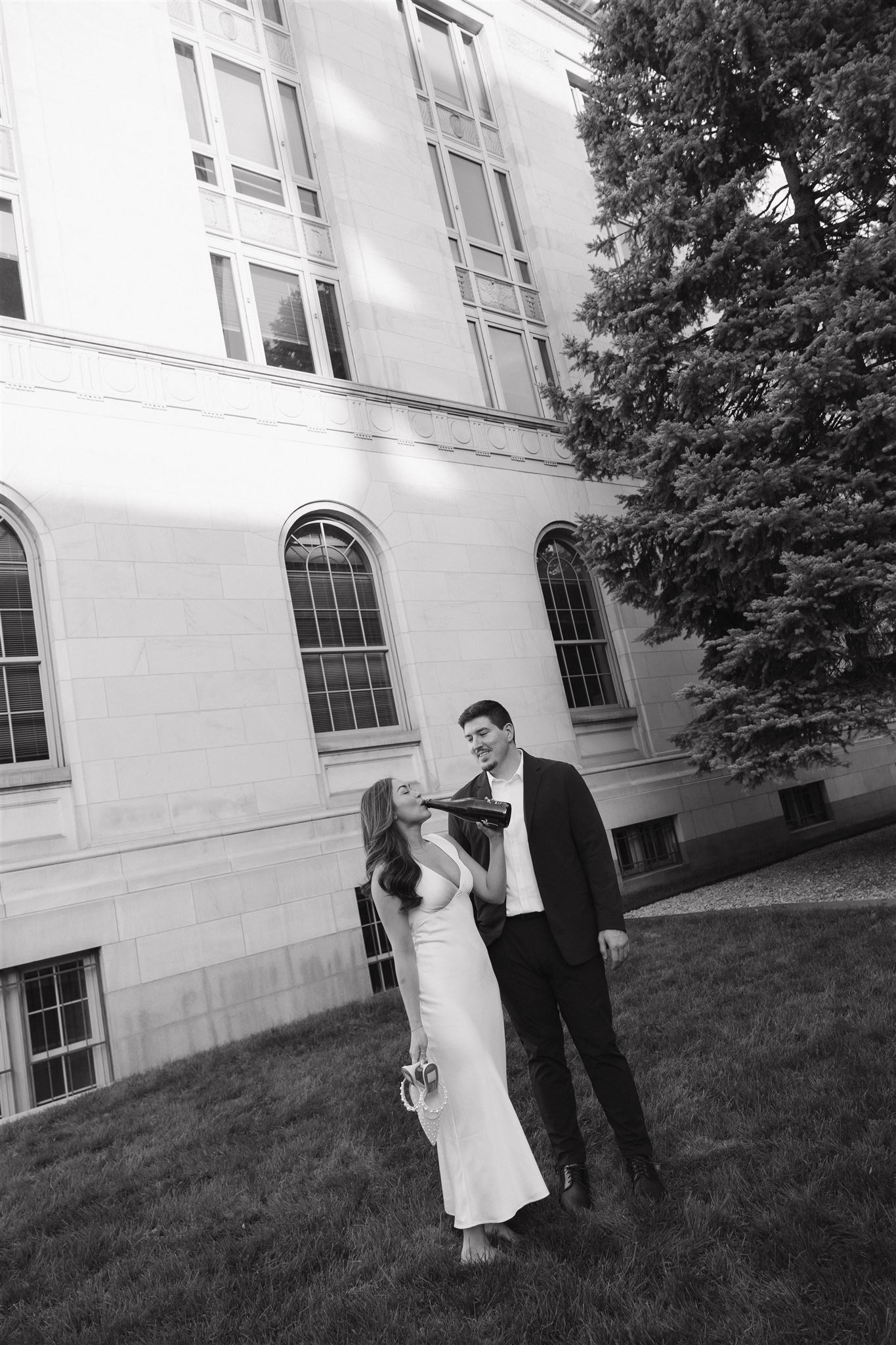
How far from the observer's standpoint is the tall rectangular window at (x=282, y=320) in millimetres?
13156

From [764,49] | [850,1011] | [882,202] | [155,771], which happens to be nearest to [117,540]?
[155,771]

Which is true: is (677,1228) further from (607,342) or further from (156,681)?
(607,342)

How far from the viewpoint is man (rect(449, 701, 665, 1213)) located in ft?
13.2

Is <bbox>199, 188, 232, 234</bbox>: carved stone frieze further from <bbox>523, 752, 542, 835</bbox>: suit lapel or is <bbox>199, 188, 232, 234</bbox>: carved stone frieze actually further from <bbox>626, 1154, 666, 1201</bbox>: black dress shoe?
<bbox>626, 1154, 666, 1201</bbox>: black dress shoe

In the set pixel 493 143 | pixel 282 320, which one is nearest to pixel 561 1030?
pixel 282 320

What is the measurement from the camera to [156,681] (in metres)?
10.1

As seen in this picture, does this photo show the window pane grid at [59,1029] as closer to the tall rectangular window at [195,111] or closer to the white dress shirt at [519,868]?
the white dress shirt at [519,868]

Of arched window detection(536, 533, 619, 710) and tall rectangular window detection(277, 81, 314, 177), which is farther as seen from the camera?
arched window detection(536, 533, 619, 710)

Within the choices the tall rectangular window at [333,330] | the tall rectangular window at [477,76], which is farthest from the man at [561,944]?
the tall rectangular window at [477,76]

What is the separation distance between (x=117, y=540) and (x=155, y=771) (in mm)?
2754

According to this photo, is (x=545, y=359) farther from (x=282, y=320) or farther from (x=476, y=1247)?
(x=476, y=1247)

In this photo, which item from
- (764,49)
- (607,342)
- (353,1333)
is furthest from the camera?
(607,342)

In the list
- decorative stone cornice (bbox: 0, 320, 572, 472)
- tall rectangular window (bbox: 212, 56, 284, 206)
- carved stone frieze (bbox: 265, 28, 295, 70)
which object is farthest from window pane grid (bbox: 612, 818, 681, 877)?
carved stone frieze (bbox: 265, 28, 295, 70)

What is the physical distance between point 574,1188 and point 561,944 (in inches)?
41.3
